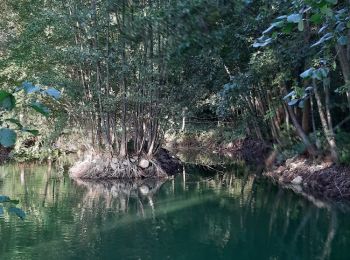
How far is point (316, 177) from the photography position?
10.5 meters

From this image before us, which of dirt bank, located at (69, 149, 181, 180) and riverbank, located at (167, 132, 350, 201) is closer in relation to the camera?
riverbank, located at (167, 132, 350, 201)

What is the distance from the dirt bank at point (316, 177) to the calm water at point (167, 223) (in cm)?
52

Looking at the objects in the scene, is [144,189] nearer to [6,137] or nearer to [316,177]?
[316,177]

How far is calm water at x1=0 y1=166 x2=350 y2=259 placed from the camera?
6.30 meters

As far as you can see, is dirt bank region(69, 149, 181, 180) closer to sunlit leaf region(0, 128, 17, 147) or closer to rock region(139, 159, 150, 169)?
rock region(139, 159, 150, 169)

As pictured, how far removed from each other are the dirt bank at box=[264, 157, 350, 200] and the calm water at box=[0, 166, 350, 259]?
0.52 meters

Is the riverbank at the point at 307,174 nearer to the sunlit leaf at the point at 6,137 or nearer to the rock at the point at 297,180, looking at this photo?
the rock at the point at 297,180

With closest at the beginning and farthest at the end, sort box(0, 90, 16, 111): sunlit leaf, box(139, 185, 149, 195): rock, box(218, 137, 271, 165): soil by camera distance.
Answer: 1. box(0, 90, 16, 111): sunlit leaf
2. box(139, 185, 149, 195): rock
3. box(218, 137, 271, 165): soil

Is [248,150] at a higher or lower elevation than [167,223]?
higher

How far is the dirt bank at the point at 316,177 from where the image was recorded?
31.1ft

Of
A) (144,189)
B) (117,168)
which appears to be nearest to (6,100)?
(144,189)

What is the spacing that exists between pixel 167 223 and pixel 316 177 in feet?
13.8

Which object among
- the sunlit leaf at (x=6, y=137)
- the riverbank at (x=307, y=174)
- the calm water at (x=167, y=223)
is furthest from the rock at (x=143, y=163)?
the sunlit leaf at (x=6, y=137)

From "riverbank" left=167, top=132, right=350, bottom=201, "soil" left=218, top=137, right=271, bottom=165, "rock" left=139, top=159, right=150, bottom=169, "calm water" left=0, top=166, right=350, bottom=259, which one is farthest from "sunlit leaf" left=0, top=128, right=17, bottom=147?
"soil" left=218, top=137, right=271, bottom=165
